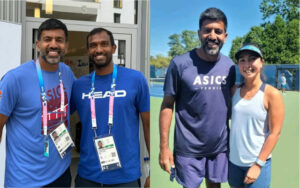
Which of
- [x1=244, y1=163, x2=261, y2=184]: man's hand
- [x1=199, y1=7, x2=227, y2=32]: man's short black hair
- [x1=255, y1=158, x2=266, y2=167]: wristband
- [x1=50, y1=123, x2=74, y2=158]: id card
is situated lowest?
[x1=244, y1=163, x2=261, y2=184]: man's hand

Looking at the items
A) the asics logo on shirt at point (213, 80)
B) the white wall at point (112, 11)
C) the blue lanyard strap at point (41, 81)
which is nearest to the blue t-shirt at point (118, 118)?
the blue lanyard strap at point (41, 81)

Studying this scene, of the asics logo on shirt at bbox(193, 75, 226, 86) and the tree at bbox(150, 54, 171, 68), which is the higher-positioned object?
the tree at bbox(150, 54, 171, 68)

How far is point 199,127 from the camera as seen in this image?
1976mm

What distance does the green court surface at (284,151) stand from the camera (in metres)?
1.99

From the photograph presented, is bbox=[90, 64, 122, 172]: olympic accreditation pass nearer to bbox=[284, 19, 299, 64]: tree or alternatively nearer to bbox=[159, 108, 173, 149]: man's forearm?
bbox=[159, 108, 173, 149]: man's forearm

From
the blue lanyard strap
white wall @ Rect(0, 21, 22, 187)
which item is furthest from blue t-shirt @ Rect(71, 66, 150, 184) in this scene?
white wall @ Rect(0, 21, 22, 187)

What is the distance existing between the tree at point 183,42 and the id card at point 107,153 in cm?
75

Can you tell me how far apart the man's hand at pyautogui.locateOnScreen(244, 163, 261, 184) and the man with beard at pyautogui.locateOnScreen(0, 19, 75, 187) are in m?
1.27

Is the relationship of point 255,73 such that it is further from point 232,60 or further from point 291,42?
point 291,42

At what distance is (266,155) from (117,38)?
6.61 ft

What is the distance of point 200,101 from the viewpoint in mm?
1944

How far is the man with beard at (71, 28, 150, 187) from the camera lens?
2029 millimetres

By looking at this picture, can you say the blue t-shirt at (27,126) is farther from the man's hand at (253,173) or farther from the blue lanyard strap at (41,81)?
the man's hand at (253,173)

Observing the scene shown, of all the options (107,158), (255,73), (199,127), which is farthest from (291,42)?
(107,158)
